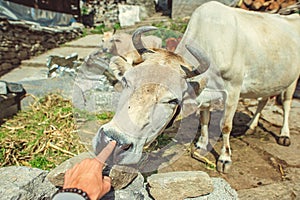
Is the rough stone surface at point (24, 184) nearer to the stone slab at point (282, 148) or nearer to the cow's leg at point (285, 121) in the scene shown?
the stone slab at point (282, 148)

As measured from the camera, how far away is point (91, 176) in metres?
1.65

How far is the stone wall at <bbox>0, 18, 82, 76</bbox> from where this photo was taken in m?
7.41

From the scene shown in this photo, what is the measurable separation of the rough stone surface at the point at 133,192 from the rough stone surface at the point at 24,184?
53 cm

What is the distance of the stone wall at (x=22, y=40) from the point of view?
741cm

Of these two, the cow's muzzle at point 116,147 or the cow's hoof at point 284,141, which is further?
the cow's hoof at point 284,141

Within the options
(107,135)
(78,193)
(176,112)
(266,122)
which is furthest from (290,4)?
(78,193)

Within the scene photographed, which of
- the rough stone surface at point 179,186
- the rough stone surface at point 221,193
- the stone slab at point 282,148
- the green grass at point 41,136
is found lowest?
the stone slab at point 282,148

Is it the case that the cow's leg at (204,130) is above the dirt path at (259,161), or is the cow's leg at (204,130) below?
above

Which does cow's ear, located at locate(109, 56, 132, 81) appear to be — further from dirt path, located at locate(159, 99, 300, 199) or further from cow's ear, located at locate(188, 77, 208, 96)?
dirt path, located at locate(159, 99, 300, 199)

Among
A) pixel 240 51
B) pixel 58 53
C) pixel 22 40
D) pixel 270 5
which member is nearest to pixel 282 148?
pixel 240 51

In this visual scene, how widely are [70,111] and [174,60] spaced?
3045 mm

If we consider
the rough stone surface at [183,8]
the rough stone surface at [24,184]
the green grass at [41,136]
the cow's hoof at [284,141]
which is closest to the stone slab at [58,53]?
the green grass at [41,136]

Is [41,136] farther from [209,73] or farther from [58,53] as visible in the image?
[58,53]

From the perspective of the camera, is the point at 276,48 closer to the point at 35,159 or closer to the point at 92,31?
the point at 35,159
